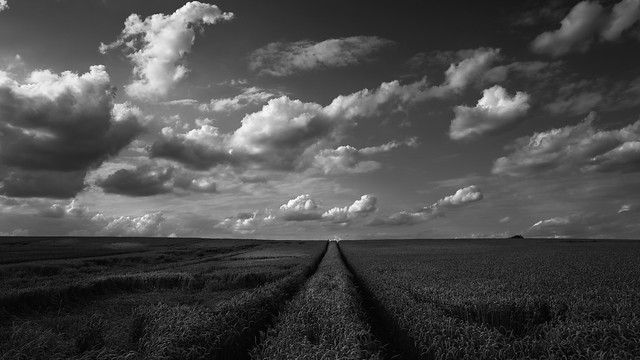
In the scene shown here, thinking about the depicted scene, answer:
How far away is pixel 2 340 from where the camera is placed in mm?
12000

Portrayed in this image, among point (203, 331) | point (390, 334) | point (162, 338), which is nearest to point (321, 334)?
point (203, 331)

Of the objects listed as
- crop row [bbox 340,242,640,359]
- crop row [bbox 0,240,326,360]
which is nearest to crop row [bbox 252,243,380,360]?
crop row [bbox 0,240,326,360]

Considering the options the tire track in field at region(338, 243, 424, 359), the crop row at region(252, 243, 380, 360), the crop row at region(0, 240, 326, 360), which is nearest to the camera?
the crop row at region(252, 243, 380, 360)

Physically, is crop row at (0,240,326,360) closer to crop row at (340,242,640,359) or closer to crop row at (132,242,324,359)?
crop row at (132,242,324,359)

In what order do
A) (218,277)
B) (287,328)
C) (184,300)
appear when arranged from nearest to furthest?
(287,328) → (184,300) → (218,277)

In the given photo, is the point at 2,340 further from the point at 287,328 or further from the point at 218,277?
the point at 218,277

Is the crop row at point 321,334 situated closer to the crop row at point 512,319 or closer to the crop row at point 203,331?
the crop row at point 203,331

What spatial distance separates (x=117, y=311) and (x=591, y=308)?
18.3 metres

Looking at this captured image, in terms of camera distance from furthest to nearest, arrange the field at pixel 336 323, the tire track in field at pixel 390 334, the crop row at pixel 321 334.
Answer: the tire track in field at pixel 390 334 < the field at pixel 336 323 < the crop row at pixel 321 334

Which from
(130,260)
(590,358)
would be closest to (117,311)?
(590,358)

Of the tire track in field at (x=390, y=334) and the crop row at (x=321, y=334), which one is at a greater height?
the crop row at (x=321, y=334)

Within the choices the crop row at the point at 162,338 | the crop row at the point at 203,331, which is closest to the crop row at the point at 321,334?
the crop row at the point at 203,331

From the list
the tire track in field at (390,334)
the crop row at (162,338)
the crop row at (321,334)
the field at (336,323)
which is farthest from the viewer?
the tire track in field at (390,334)

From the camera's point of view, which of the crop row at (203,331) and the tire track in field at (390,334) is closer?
the crop row at (203,331)
